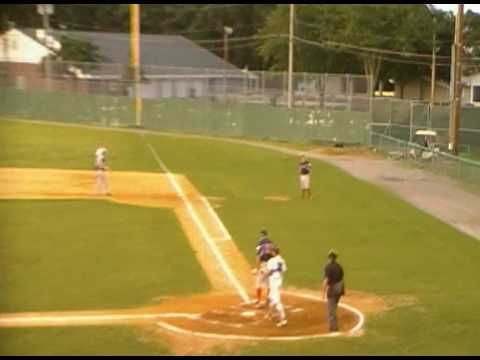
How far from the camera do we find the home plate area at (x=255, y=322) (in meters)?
12.6

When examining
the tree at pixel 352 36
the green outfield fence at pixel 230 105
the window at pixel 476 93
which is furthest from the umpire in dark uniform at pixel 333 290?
the window at pixel 476 93

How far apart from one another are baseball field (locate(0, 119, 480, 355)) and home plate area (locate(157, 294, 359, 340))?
5 cm

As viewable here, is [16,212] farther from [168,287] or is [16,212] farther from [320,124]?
[320,124]

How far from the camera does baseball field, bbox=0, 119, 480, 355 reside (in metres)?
12.4

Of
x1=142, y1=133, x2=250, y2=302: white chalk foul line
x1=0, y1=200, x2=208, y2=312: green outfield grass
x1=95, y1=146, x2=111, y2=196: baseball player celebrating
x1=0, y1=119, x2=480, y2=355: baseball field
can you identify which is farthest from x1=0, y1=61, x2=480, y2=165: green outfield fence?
x1=0, y1=200, x2=208, y2=312: green outfield grass

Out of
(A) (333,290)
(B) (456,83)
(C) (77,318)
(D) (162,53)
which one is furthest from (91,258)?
(D) (162,53)

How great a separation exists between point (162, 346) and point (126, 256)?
7.12m

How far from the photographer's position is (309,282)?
55.3ft

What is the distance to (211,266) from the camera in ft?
58.9

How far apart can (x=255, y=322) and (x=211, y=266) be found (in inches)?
183

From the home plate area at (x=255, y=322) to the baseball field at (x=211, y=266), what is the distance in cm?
5

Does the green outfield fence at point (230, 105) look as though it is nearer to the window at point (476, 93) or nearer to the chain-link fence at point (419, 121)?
the chain-link fence at point (419, 121)

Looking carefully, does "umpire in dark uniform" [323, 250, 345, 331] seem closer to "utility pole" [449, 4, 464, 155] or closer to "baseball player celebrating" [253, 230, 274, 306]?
"baseball player celebrating" [253, 230, 274, 306]

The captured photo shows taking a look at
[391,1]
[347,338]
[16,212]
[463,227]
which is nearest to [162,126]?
[16,212]
